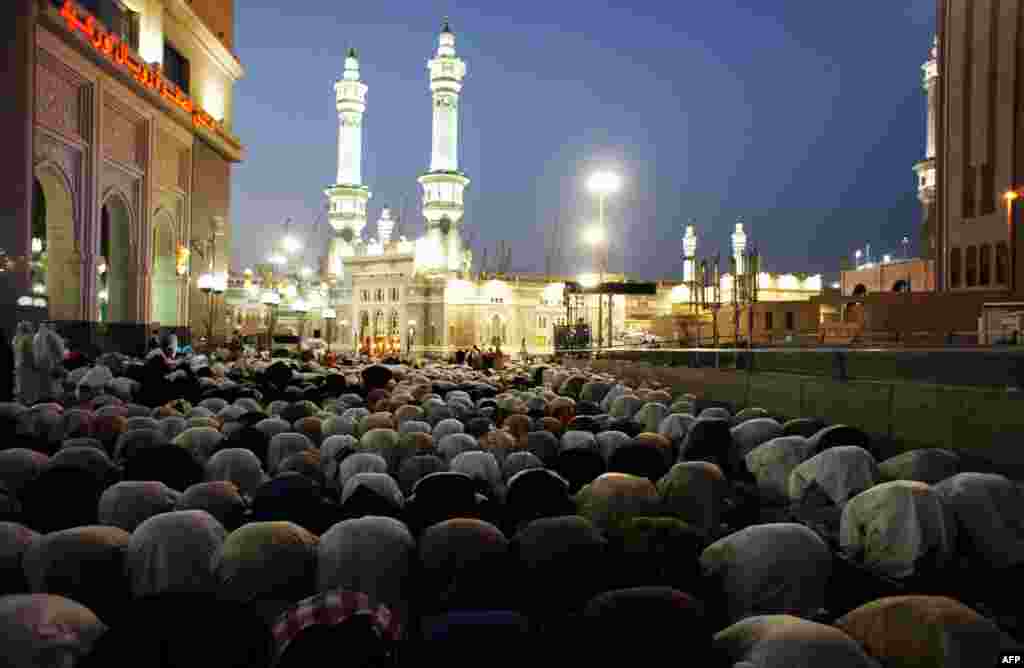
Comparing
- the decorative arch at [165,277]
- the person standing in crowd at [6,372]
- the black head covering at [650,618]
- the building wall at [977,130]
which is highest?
the building wall at [977,130]

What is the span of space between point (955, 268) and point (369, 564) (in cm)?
2922

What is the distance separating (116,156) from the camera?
76.4 ft

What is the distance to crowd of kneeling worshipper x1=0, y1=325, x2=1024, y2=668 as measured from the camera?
3826 millimetres

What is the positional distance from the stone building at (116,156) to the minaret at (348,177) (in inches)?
1244

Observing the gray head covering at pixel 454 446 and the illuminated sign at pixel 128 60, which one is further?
the illuminated sign at pixel 128 60

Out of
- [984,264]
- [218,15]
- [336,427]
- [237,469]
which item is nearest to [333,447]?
[336,427]

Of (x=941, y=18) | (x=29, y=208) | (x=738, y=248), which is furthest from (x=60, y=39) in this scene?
(x=738, y=248)

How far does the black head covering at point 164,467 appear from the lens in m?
8.15

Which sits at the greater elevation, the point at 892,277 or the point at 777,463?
the point at 892,277

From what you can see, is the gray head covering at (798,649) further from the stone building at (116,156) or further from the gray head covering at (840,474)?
the stone building at (116,156)

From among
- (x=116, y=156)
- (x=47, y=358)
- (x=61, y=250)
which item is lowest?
(x=47, y=358)

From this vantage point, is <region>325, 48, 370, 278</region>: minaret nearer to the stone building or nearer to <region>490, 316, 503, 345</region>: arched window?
<region>490, 316, 503, 345</region>: arched window

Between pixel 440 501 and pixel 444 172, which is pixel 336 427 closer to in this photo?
pixel 440 501

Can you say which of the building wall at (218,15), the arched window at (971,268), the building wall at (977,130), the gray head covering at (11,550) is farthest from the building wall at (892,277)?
the gray head covering at (11,550)
